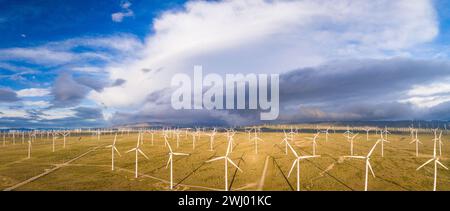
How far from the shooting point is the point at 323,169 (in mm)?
99125

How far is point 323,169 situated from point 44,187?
243ft

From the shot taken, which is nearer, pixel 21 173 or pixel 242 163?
pixel 21 173

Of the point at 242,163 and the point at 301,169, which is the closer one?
the point at 301,169

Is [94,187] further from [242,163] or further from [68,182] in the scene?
[242,163]

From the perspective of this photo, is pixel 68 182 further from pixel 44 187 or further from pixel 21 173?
pixel 21 173
